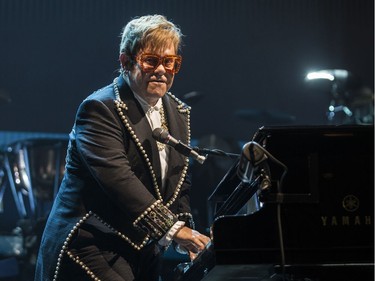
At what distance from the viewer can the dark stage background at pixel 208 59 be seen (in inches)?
241

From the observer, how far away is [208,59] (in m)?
6.45

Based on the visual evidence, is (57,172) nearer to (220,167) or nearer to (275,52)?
(220,167)

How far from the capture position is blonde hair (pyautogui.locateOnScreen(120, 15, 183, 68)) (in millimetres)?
2779

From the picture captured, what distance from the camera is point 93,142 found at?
2666mm

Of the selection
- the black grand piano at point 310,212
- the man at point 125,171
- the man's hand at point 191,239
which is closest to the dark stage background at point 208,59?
the man at point 125,171

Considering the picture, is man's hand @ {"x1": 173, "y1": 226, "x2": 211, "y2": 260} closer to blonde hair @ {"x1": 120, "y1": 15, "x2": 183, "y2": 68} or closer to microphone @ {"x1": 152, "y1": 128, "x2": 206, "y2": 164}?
microphone @ {"x1": 152, "y1": 128, "x2": 206, "y2": 164}

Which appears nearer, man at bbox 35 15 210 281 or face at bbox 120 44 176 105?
man at bbox 35 15 210 281

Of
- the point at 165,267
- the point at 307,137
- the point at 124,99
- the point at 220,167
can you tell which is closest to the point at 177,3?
the point at 220,167

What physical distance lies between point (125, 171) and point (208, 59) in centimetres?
394

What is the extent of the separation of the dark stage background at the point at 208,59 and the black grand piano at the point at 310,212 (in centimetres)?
335

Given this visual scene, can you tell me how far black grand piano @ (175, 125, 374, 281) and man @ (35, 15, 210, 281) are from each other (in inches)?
15.8

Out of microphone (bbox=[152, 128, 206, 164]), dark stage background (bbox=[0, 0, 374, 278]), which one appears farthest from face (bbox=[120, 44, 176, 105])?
dark stage background (bbox=[0, 0, 374, 278])

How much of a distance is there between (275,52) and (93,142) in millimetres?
4234

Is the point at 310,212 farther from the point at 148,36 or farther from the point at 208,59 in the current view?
the point at 208,59
